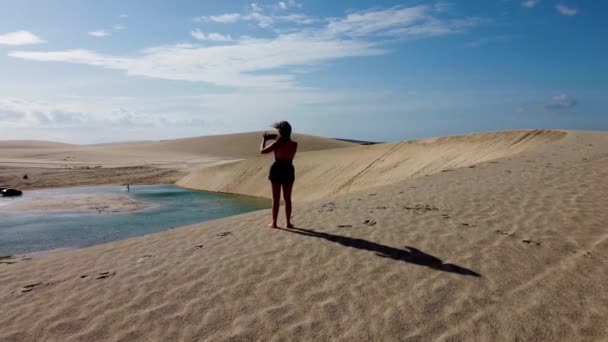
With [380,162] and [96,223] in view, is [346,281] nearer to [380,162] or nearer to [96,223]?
[96,223]

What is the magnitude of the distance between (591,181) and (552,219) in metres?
3.75

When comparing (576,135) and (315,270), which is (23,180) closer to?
(315,270)

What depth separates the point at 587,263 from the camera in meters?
4.91

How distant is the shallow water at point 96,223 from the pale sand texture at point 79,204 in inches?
29.5

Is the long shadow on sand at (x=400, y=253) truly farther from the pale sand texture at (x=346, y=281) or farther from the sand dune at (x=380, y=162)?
the sand dune at (x=380, y=162)

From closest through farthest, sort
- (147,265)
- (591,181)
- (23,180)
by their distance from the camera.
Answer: (147,265), (591,181), (23,180)

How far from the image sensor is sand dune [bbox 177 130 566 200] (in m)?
16.8

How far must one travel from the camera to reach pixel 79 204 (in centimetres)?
1675

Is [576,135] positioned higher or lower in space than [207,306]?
higher

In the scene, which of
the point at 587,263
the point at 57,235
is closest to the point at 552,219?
the point at 587,263

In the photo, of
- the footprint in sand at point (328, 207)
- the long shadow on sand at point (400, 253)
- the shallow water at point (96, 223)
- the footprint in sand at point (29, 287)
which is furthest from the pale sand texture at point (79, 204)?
the long shadow on sand at point (400, 253)

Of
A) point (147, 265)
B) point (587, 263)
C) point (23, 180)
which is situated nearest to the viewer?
point (587, 263)

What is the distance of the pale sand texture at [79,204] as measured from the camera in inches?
611

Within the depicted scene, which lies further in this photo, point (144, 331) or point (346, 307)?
point (346, 307)
